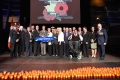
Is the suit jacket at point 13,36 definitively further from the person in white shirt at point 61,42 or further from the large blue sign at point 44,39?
the person in white shirt at point 61,42

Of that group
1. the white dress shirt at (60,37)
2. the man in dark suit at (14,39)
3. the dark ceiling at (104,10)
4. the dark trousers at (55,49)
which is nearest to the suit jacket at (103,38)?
the white dress shirt at (60,37)

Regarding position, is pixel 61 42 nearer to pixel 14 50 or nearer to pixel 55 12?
pixel 14 50

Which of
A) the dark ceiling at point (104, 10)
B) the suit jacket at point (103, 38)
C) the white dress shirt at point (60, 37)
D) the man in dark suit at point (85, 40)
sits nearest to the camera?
the suit jacket at point (103, 38)

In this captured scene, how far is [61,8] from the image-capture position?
16453 millimetres

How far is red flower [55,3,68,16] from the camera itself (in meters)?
16.3

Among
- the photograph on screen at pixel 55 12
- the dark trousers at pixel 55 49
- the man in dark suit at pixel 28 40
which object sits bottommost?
the dark trousers at pixel 55 49

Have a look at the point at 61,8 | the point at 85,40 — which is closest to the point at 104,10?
the point at 61,8

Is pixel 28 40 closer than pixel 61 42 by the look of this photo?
No

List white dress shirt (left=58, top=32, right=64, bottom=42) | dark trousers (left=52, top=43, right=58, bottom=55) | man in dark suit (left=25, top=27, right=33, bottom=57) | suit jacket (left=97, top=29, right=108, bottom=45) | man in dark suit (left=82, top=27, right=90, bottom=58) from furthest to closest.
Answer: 1. dark trousers (left=52, top=43, right=58, bottom=55)
2. man in dark suit (left=25, top=27, right=33, bottom=57)
3. man in dark suit (left=82, top=27, right=90, bottom=58)
4. white dress shirt (left=58, top=32, right=64, bottom=42)
5. suit jacket (left=97, top=29, right=108, bottom=45)

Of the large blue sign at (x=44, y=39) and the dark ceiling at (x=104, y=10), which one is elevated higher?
the dark ceiling at (x=104, y=10)

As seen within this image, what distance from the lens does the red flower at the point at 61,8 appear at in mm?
16328

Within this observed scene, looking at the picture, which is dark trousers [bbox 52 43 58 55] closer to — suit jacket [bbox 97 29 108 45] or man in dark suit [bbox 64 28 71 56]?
man in dark suit [bbox 64 28 71 56]

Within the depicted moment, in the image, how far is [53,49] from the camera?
1345 centimetres

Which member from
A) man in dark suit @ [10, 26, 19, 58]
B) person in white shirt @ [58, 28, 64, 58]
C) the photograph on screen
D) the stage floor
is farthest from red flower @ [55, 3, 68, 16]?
the stage floor
